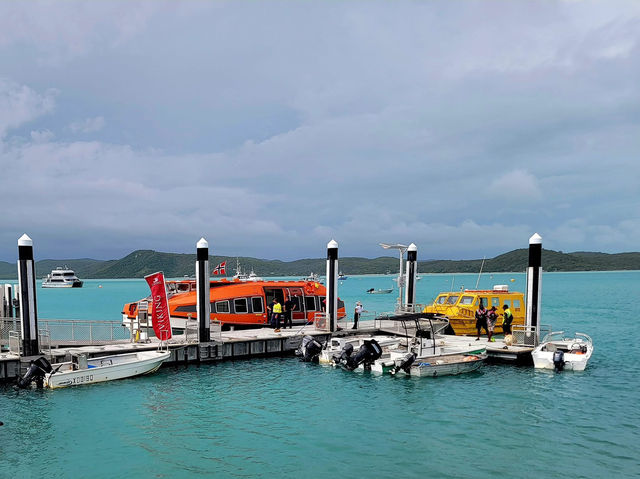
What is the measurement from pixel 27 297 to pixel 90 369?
11.0 ft

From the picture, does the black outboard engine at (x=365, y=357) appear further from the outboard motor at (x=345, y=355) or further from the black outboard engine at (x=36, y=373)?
the black outboard engine at (x=36, y=373)

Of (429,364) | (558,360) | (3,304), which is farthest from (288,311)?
(558,360)

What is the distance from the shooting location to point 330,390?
18.8 metres

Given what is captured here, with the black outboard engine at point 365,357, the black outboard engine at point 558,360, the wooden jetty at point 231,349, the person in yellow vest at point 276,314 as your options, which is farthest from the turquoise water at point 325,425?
the person in yellow vest at point 276,314

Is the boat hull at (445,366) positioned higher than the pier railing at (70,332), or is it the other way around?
the pier railing at (70,332)

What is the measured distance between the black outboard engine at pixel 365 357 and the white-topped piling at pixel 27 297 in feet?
38.1

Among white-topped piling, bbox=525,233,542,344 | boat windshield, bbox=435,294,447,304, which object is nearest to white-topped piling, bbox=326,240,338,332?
boat windshield, bbox=435,294,447,304

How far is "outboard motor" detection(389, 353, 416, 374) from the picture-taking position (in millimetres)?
20328

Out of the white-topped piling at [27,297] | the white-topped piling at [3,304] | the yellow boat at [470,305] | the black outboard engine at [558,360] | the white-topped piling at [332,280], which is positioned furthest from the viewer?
the yellow boat at [470,305]

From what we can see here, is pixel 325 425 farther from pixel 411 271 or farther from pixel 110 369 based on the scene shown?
pixel 411 271

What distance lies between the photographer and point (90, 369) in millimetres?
19141

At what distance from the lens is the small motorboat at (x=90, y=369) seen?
18.4 metres

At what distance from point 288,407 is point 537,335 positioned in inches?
478

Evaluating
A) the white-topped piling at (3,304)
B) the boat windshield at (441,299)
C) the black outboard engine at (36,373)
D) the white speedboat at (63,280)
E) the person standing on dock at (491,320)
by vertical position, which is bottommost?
the white speedboat at (63,280)
